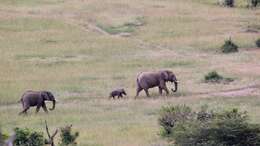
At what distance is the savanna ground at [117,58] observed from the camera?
1014 inches

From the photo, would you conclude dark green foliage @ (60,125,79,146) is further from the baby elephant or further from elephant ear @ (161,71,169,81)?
elephant ear @ (161,71,169,81)

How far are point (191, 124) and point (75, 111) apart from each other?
32.7 feet

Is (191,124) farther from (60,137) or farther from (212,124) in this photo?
(60,137)

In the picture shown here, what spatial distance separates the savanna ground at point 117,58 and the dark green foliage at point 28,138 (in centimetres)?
152

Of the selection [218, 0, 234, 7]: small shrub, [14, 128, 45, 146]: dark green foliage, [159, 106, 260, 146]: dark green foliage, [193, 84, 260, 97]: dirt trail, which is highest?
[218, 0, 234, 7]: small shrub

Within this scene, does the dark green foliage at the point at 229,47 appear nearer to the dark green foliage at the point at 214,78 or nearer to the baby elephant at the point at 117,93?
the dark green foliage at the point at 214,78

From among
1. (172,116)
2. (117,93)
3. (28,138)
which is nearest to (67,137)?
(28,138)

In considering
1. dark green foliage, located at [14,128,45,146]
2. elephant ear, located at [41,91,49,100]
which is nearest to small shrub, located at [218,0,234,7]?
elephant ear, located at [41,91,49,100]

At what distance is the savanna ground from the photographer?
25750 mm

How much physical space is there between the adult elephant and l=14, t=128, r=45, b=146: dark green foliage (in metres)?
11.4

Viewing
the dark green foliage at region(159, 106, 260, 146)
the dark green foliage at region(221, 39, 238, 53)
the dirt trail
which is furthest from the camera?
the dark green foliage at region(221, 39, 238, 53)

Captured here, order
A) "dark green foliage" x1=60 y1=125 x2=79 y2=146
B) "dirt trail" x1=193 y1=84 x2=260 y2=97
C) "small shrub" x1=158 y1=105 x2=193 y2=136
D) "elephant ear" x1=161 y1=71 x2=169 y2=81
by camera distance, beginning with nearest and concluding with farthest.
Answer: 1. "dark green foliage" x1=60 y1=125 x2=79 y2=146
2. "small shrub" x1=158 y1=105 x2=193 y2=136
3. "dirt trail" x1=193 y1=84 x2=260 y2=97
4. "elephant ear" x1=161 y1=71 x2=169 y2=81

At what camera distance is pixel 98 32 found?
51.7m

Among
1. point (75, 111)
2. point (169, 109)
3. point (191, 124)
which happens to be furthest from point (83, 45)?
point (191, 124)
